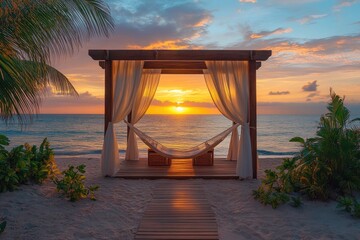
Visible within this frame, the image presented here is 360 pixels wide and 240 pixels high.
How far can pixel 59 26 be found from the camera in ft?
8.45

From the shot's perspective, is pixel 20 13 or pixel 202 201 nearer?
pixel 20 13

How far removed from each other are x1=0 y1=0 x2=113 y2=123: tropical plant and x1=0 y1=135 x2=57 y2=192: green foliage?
1.70 meters

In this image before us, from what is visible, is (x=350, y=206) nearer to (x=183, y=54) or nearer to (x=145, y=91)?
(x=183, y=54)

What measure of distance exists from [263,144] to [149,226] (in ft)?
60.2

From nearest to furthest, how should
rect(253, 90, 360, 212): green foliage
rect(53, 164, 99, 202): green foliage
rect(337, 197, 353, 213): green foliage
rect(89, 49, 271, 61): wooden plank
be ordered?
rect(337, 197, 353, 213): green foliage
rect(53, 164, 99, 202): green foliage
rect(253, 90, 360, 212): green foliage
rect(89, 49, 271, 61): wooden plank

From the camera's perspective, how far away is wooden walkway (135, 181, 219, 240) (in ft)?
9.82

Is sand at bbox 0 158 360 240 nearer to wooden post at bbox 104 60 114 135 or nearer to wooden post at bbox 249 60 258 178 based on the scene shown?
wooden post at bbox 249 60 258 178

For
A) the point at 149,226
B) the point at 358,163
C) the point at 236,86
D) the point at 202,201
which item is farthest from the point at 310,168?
the point at 149,226

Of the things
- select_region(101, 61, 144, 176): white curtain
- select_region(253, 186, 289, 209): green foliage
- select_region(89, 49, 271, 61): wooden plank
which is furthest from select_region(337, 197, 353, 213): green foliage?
select_region(101, 61, 144, 176): white curtain

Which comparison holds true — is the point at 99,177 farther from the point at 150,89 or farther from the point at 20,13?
the point at 20,13

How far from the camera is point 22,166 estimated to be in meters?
4.43

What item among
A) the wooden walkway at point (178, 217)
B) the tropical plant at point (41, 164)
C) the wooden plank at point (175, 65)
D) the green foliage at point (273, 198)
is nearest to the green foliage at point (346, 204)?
→ the green foliage at point (273, 198)

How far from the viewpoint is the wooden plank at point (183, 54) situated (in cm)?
530

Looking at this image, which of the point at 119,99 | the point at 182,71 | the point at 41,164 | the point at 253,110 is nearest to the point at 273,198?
the point at 253,110
